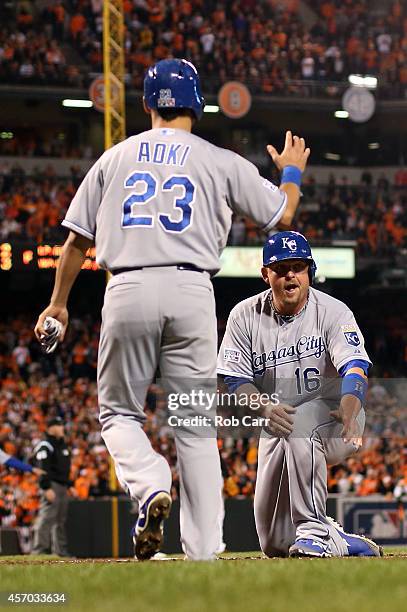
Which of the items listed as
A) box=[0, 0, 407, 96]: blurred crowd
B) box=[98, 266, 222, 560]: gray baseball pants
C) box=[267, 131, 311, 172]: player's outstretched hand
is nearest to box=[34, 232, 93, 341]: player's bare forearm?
box=[98, 266, 222, 560]: gray baseball pants

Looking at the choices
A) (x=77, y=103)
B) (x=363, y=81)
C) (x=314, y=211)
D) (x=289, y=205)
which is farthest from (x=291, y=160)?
(x=363, y=81)

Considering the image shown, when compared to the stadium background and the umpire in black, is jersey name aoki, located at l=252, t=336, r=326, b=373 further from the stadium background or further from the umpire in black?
the stadium background

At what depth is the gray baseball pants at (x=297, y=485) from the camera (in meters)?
5.38

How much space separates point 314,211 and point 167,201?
23.5 meters

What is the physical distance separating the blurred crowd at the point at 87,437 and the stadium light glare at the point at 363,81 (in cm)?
1085

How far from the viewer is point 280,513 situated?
563 cm

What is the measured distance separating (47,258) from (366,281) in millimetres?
7703

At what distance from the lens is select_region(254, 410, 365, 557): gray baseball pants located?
17.6 feet

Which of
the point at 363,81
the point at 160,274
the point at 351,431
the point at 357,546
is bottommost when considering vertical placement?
the point at 357,546

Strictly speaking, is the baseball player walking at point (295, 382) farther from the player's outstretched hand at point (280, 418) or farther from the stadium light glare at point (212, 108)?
the stadium light glare at point (212, 108)

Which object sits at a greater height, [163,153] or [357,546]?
[163,153]

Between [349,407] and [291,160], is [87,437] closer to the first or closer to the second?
[349,407]

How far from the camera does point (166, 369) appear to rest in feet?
14.5

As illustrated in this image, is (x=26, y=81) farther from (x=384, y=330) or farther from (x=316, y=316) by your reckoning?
(x=316, y=316)
